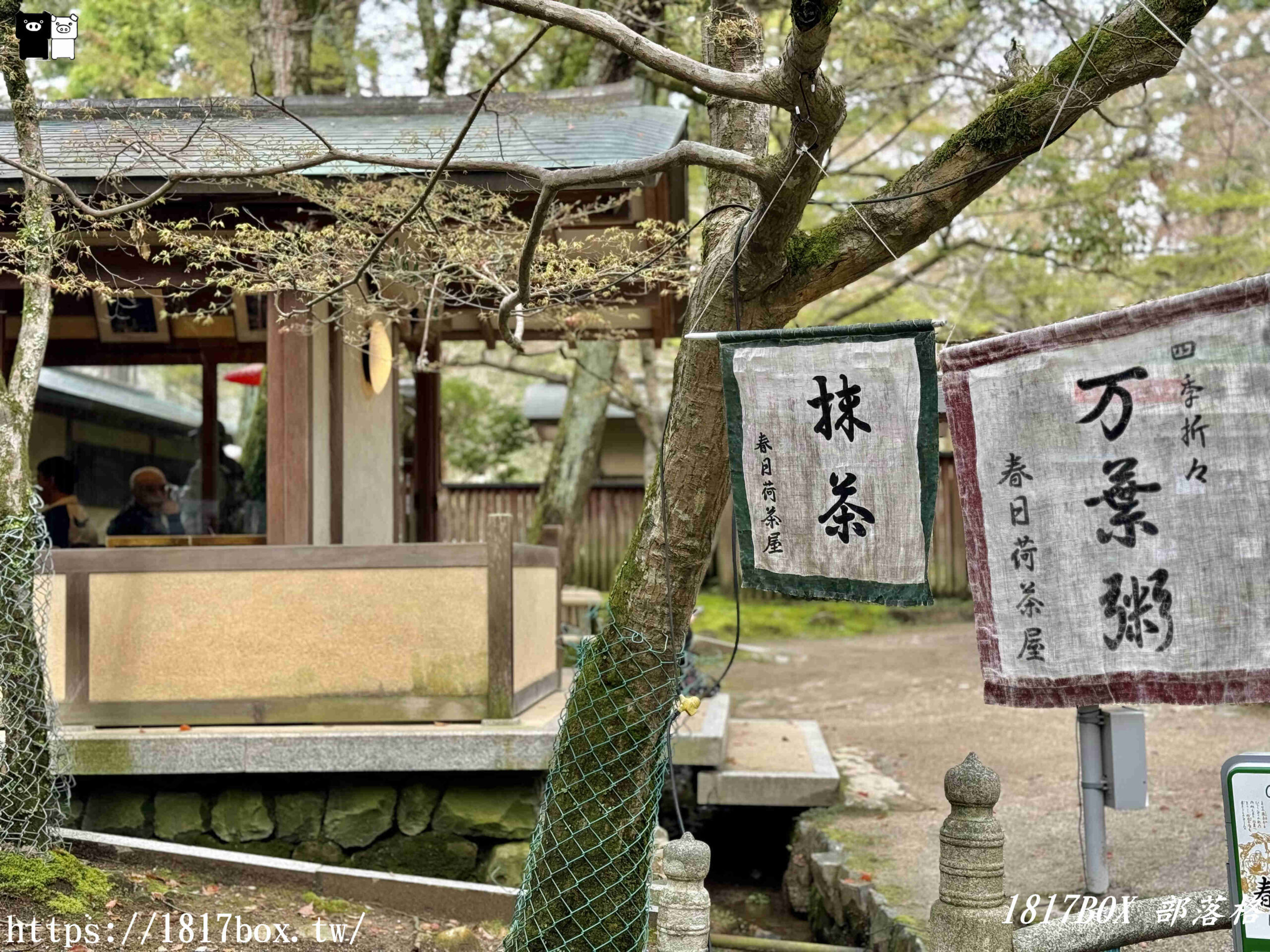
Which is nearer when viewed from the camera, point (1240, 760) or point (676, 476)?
point (1240, 760)

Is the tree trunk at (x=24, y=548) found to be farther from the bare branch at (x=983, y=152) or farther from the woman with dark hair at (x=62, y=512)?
the bare branch at (x=983, y=152)

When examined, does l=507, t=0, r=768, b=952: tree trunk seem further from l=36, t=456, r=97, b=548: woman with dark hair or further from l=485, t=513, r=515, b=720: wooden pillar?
l=36, t=456, r=97, b=548: woman with dark hair

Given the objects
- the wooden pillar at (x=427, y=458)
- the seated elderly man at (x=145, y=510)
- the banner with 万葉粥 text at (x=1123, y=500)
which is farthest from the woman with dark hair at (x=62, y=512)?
the banner with 万葉粥 text at (x=1123, y=500)

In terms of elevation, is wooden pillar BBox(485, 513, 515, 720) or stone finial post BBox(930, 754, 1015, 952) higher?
wooden pillar BBox(485, 513, 515, 720)

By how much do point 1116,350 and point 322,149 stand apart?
5637 millimetres

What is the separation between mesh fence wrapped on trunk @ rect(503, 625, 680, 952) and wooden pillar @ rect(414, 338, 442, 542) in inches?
315

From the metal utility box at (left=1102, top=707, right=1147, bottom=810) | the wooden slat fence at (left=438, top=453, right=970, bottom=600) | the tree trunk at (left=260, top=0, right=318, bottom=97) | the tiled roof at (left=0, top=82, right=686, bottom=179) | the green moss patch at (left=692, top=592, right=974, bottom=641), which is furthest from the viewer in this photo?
the wooden slat fence at (left=438, top=453, right=970, bottom=600)

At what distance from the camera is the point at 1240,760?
12.2 ft

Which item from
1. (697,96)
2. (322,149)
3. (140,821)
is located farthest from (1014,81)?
(697,96)

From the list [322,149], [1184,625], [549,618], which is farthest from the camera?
[549,618]

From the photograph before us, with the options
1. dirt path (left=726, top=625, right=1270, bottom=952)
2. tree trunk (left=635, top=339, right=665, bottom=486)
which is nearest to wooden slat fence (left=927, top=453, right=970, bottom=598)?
dirt path (left=726, top=625, right=1270, bottom=952)

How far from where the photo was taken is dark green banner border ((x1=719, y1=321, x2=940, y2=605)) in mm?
4023

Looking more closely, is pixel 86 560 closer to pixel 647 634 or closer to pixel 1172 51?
pixel 647 634

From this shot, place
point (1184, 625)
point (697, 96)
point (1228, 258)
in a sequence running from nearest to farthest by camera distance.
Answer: point (1184, 625), point (697, 96), point (1228, 258)
